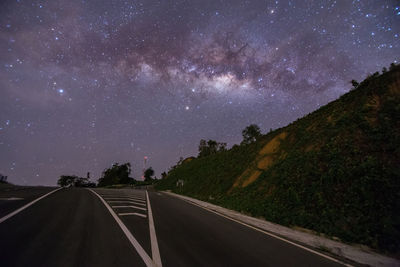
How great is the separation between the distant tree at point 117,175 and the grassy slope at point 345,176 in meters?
83.3

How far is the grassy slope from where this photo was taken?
20.3ft

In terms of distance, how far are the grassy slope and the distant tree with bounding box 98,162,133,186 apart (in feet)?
273

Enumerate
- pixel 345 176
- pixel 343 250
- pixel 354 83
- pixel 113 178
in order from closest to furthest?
pixel 343 250
pixel 345 176
pixel 354 83
pixel 113 178

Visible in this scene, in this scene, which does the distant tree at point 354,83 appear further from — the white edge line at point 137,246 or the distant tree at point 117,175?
the distant tree at point 117,175

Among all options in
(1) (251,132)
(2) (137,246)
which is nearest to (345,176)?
(2) (137,246)

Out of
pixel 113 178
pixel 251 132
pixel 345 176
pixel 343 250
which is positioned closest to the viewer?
pixel 343 250

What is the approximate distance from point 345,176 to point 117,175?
309 feet

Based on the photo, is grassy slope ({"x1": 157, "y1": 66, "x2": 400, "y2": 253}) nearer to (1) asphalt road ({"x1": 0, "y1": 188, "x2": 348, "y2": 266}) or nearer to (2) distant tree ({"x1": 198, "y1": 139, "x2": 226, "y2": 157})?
(1) asphalt road ({"x1": 0, "y1": 188, "x2": 348, "y2": 266})

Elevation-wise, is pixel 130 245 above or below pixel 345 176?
below

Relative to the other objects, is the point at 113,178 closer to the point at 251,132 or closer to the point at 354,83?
the point at 251,132

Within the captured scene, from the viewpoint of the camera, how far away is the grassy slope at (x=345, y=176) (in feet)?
20.3

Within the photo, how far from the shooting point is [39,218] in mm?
6117

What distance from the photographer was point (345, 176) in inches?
318

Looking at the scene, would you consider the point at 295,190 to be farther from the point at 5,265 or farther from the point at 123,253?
the point at 5,265
